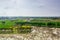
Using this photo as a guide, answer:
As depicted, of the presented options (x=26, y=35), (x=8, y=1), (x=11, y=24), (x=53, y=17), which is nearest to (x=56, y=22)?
(x=53, y=17)

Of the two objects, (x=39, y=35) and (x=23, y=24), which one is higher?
(x=23, y=24)

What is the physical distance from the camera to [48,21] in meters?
1.99

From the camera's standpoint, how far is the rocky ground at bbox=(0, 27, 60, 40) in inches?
73.8

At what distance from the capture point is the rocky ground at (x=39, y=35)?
187 cm

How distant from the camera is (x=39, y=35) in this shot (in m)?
1.91

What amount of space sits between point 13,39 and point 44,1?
77 cm

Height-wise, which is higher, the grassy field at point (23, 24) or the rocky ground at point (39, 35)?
the grassy field at point (23, 24)

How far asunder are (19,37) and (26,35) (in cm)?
11

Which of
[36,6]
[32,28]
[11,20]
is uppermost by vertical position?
[36,6]

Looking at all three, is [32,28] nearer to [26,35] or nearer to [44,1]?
[26,35]

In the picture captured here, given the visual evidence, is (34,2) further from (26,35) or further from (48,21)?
(26,35)

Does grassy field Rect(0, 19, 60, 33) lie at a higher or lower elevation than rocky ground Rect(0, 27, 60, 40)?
higher

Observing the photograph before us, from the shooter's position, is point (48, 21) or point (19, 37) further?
point (48, 21)

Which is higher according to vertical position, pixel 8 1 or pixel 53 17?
pixel 8 1
